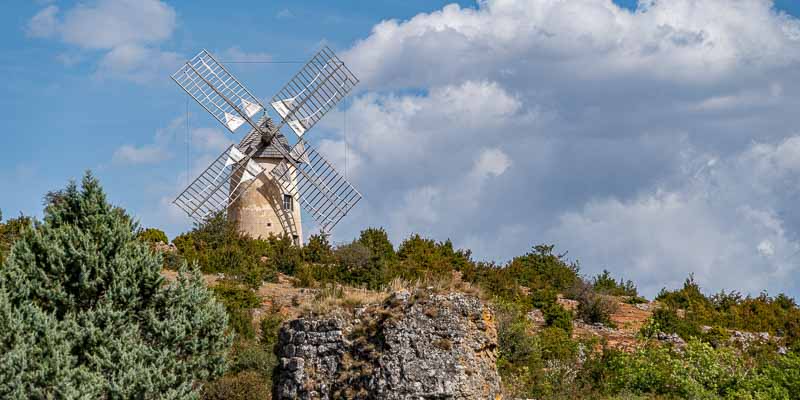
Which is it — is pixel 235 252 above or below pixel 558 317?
above

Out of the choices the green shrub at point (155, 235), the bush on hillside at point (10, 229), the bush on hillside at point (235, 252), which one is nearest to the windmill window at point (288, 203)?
the bush on hillside at point (235, 252)

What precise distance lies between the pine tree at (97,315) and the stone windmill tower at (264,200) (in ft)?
66.1

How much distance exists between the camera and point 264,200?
39.5 meters

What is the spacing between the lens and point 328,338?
49.8ft

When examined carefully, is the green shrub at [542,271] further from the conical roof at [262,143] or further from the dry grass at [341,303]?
the dry grass at [341,303]

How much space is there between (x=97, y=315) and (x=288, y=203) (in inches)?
903

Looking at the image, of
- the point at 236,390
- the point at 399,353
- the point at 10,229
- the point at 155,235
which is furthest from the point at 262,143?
the point at 399,353

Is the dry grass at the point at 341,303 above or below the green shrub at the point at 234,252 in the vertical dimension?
below

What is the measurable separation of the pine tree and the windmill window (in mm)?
20671

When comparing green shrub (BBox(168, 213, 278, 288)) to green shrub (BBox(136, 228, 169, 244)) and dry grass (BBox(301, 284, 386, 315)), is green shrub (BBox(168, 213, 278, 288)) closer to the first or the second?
green shrub (BBox(136, 228, 169, 244))

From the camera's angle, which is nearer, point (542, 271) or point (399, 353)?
point (399, 353)

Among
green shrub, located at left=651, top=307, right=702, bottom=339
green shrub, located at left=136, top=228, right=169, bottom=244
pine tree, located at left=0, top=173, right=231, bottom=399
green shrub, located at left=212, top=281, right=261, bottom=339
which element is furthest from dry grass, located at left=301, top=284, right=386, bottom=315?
green shrub, located at left=136, top=228, right=169, bottom=244

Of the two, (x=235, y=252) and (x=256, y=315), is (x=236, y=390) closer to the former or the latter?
(x=256, y=315)

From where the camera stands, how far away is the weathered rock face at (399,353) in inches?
566
